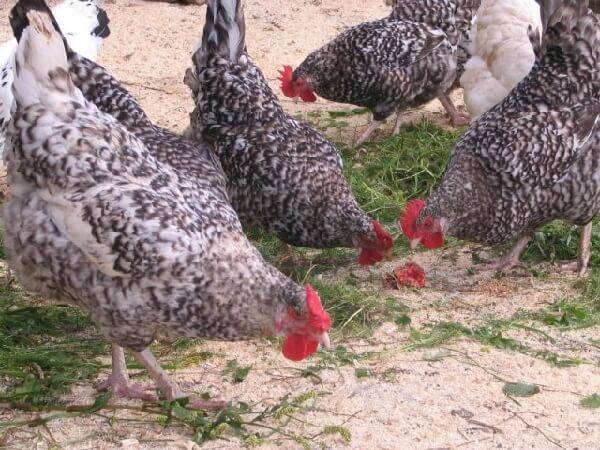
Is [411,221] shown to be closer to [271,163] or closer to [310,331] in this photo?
[271,163]

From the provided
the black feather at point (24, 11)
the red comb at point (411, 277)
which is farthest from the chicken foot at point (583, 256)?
the black feather at point (24, 11)

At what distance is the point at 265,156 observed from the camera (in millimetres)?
4426

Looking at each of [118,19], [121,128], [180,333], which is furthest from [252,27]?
[180,333]

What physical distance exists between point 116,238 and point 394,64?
148 inches

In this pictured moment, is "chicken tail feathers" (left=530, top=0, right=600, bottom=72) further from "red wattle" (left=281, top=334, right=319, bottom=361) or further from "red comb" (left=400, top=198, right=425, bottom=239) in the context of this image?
"red wattle" (left=281, top=334, right=319, bottom=361)

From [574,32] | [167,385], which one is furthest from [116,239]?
[574,32]

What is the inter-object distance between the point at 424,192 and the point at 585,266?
130 cm

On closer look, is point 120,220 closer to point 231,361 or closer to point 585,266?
point 231,361

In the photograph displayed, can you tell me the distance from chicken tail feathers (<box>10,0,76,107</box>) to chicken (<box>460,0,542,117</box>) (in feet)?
10.3

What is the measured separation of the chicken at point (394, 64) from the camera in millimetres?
6270

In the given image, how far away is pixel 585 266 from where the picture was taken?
15.5 ft

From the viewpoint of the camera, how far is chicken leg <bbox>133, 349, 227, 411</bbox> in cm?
341

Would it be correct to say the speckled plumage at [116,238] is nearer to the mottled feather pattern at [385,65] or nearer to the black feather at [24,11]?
the black feather at [24,11]

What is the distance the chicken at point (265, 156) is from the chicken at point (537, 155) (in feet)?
1.23
